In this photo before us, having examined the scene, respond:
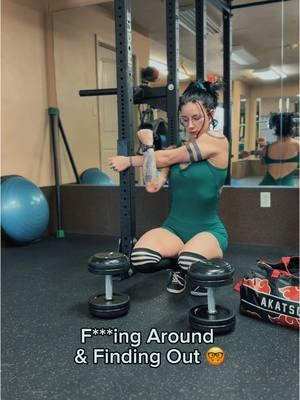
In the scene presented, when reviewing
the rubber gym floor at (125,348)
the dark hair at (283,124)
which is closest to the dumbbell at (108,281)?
the rubber gym floor at (125,348)

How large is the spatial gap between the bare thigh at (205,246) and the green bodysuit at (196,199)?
55mm

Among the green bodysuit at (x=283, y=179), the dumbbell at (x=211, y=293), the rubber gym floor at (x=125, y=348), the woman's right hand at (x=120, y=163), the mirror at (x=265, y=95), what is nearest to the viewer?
the rubber gym floor at (x=125, y=348)

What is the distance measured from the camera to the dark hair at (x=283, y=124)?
3.80m

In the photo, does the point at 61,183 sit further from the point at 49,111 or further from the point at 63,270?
the point at 63,270

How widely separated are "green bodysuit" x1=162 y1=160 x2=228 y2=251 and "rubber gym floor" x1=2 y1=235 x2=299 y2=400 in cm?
38

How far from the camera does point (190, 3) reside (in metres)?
4.00

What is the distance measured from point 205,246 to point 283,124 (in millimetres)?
2312

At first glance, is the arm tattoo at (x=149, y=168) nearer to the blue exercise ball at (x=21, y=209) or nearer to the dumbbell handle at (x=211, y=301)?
the dumbbell handle at (x=211, y=301)

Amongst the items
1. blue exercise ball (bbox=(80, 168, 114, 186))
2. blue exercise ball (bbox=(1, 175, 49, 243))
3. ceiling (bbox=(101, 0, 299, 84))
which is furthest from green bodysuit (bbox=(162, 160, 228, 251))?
ceiling (bbox=(101, 0, 299, 84))

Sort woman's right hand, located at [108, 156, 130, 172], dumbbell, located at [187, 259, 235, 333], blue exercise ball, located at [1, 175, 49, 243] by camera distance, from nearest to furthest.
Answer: dumbbell, located at [187, 259, 235, 333], woman's right hand, located at [108, 156, 130, 172], blue exercise ball, located at [1, 175, 49, 243]

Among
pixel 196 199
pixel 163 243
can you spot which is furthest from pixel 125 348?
pixel 196 199

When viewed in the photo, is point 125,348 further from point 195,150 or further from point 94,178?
point 94,178

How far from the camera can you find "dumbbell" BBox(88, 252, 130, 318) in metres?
1.92

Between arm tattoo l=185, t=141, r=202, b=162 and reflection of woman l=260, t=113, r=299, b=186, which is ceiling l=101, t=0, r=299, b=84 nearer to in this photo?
reflection of woman l=260, t=113, r=299, b=186
